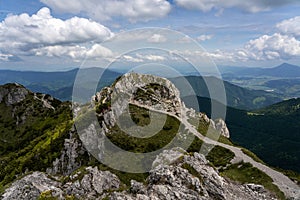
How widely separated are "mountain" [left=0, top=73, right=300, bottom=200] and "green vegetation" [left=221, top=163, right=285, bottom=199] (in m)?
0.06

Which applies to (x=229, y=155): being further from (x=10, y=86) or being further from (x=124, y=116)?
(x=10, y=86)

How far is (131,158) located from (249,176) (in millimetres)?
32495

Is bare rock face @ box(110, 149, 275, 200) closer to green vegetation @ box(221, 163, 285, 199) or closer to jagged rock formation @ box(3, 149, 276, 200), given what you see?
jagged rock formation @ box(3, 149, 276, 200)

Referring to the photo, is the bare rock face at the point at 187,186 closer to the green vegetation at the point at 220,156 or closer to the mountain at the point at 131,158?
the mountain at the point at 131,158

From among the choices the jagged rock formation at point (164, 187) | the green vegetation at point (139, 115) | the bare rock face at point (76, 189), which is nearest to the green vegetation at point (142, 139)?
the green vegetation at point (139, 115)

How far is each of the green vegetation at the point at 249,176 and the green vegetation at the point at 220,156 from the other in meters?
4.80

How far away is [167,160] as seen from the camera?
67812 mm

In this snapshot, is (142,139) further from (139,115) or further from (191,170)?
(191,170)

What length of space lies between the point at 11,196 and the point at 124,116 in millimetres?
52292

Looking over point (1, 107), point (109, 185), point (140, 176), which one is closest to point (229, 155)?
point (140, 176)

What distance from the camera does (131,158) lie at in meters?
78.6

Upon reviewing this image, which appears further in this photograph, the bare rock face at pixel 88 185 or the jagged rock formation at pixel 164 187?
the bare rock face at pixel 88 185

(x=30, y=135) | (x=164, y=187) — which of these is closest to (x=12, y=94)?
(x=30, y=135)

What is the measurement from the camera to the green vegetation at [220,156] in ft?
278
